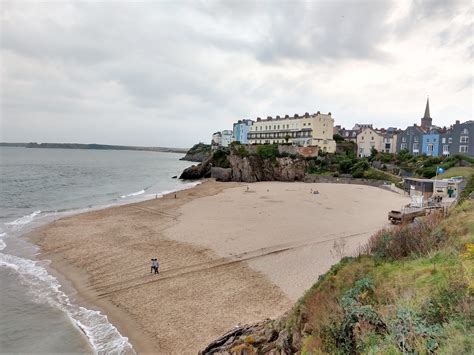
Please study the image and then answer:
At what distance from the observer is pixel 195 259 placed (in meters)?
17.6

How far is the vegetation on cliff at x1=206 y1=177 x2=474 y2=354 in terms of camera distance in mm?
4816

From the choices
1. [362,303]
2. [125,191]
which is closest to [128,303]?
[362,303]

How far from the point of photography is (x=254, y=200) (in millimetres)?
37500

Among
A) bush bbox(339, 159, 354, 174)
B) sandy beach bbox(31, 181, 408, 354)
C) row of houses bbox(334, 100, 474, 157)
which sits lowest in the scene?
sandy beach bbox(31, 181, 408, 354)

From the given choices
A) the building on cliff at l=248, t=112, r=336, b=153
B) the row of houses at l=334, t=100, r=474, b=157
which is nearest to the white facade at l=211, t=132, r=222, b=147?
the building on cliff at l=248, t=112, r=336, b=153

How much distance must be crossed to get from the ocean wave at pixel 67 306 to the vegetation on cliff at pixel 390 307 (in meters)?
3.82

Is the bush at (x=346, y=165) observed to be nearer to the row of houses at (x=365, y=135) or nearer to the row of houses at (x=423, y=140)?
the row of houses at (x=365, y=135)

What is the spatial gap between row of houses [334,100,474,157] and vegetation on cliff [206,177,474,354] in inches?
2230

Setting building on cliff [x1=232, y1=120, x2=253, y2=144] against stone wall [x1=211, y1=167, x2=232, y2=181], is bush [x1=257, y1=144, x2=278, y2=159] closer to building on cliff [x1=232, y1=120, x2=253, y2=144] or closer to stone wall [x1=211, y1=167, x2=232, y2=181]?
stone wall [x1=211, y1=167, x2=232, y2=181]

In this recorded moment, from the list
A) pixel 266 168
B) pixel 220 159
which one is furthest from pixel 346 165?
pixel 220 159

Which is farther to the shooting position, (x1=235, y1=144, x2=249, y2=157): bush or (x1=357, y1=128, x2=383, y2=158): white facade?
(x1=357, y1=128, x2=383, y2=158): white facade

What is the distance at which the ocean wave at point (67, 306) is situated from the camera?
404 inches

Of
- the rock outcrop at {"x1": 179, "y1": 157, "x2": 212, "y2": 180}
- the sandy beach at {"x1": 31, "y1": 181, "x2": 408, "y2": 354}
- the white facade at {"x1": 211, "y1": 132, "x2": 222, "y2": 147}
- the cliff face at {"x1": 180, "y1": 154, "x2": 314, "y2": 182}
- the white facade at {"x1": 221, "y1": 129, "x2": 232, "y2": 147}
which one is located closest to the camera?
the sandy beach at {"x1": 31, "y1": 181, "x2": 408, "y2": 354}

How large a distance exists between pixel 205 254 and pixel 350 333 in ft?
43.7
